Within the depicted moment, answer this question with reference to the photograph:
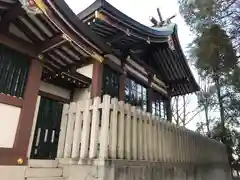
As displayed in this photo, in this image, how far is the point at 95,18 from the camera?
20.5 ft

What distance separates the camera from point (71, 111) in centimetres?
481

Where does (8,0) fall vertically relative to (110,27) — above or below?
below

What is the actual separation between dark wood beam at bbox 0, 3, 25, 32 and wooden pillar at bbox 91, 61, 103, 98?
9.89 feet

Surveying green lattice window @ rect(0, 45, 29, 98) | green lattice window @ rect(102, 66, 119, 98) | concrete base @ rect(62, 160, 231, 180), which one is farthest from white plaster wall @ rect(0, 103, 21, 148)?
green lattice window @ rect(102, 66, 119, 98)

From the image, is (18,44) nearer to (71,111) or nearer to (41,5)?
(41,5)

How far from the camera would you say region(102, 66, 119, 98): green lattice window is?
7.52m

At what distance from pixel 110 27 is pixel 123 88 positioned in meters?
2.42

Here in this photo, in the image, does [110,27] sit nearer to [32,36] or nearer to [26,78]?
[32,36]

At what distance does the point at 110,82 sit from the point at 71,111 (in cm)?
319

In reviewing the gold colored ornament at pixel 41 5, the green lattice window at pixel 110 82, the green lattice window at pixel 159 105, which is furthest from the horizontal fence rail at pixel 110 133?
the green lattice window at pixel 159 105

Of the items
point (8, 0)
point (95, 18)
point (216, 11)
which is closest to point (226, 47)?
point (216, 11)

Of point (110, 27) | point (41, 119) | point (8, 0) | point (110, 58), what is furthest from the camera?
point (110, 58)

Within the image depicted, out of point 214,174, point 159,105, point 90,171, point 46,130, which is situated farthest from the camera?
point 159,105

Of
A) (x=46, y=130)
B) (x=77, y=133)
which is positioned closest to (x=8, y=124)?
(x=77, y=133)
